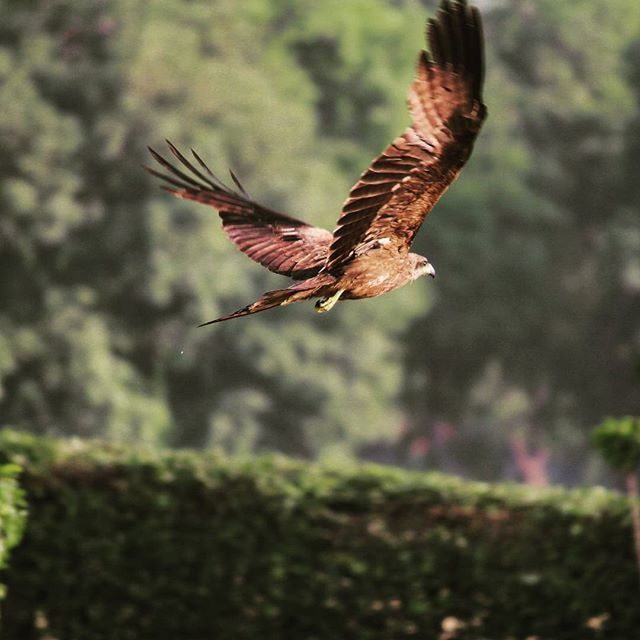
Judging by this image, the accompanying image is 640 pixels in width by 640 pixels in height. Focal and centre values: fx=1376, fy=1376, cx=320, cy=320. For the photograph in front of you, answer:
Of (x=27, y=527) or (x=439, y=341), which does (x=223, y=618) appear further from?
(x=439, y=341)

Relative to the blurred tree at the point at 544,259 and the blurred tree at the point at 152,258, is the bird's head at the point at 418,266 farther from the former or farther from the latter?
the blurred tree at the point at 544,259

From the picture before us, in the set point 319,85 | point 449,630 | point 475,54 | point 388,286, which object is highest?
point 319,85

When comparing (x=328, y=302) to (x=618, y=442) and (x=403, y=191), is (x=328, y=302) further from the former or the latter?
(x=618, y=442)

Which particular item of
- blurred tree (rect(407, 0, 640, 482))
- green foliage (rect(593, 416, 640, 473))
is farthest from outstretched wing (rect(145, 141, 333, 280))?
blurred tree (rect(407, 0, 640, 482))

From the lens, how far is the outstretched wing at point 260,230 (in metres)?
4.25

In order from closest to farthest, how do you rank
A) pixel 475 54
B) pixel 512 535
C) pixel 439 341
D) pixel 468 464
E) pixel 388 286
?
1. pixel 475 54
2. pixel 388 286
3. pixel 512 535
4. pixel 439 341
5. pixel 468 464

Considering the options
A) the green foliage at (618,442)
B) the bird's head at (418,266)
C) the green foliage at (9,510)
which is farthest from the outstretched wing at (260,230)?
the green foliage at (618,442)

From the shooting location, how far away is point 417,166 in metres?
3.67

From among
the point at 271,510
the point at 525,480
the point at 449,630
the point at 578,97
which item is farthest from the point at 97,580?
the point at 525,480

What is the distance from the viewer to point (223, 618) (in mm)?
8797

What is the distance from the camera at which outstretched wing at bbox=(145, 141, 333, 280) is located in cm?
425

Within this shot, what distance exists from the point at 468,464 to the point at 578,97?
10.5m

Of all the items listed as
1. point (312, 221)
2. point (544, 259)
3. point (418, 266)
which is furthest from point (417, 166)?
point (544, 259)

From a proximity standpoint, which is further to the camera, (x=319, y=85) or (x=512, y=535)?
(x=319, y=85)
